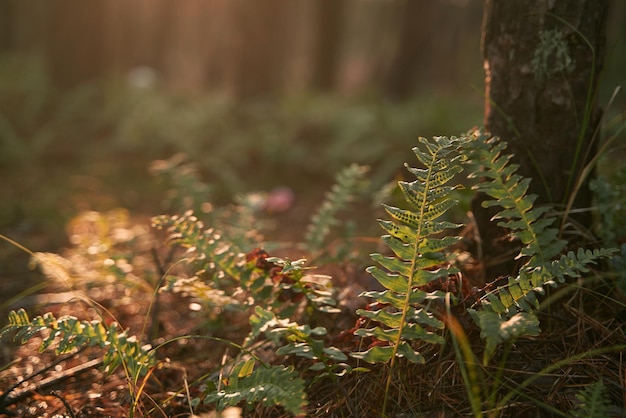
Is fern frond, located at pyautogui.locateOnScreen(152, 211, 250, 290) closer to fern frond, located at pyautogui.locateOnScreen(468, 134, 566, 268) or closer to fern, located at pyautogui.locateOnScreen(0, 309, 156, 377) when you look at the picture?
fern, located at pyautogui.locateOnScreen(0, 309, 156, 377)

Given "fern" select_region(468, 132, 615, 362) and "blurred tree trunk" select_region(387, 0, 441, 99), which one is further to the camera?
"blurred tree trunk" select_region(387, 0, 441, 99)

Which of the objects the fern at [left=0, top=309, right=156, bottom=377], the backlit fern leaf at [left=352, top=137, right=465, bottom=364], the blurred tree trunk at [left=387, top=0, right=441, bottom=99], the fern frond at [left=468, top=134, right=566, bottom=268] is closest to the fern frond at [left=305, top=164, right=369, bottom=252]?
the fern frond at [left=468, top=134, right=566, bottom=268]

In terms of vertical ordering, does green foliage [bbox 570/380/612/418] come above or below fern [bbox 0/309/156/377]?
below

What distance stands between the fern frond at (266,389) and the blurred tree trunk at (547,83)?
110 cm

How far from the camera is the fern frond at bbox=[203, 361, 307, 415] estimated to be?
1.43 meters

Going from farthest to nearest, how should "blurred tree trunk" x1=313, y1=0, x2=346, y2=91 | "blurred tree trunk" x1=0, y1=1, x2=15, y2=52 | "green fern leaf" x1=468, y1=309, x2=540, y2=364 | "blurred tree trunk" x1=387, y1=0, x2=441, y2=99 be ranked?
"blurred tree trunk" x1=0, y1=1, x2=15, y2=52 → "blurred tree trunk" x1=313, y1=0, x2=346, y2=91 → "blurred tree trunk" x1=387, y1=0, x2=441, y2=99 → "green fern leaf" x1=468, y1=309, x2=540, y2=364

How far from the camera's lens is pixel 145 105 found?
748 cm

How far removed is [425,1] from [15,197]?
6242 mm

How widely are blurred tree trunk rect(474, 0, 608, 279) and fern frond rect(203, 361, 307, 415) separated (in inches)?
43.4

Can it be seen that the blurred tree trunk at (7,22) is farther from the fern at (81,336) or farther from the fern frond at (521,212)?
the fern frond at (521,212)

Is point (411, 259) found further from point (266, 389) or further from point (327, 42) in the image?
point (327, 42)

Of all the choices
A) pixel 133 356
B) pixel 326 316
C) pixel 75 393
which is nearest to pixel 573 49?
pixel 326 316

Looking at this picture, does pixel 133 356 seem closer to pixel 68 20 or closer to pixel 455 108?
pixel 455 108

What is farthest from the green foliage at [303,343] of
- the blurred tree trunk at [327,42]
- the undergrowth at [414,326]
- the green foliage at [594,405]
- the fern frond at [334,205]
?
the blurred tree trunk at [327,42]
